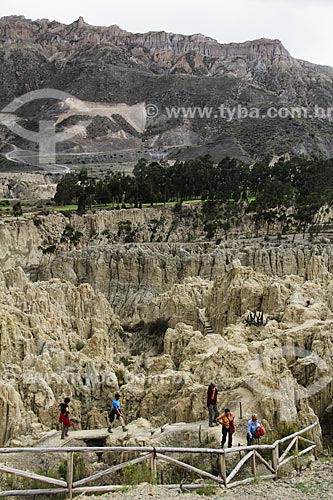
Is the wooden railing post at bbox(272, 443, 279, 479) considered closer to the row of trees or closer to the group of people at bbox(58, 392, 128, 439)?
the group of people at bbox(58, 392, 128, 439)

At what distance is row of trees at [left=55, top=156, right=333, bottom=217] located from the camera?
214ft

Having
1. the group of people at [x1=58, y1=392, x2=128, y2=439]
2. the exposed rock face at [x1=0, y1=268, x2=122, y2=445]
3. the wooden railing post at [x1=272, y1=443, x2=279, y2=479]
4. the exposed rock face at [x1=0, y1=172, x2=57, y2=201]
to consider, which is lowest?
the exposed rock face at [x1=0, y1=268, x2=122, y2=445]

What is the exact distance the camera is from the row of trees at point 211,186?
6531cm

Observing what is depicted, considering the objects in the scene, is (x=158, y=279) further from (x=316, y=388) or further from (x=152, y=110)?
(x=152, y=110)

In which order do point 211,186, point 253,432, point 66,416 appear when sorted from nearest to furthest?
point 253,432, point 66,416, point 211,186

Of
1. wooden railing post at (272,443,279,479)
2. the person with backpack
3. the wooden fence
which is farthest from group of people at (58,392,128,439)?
wooden railing post at (272,443,279,479)

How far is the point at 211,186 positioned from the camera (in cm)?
6925

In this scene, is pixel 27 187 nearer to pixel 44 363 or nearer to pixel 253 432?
pixel 44 363

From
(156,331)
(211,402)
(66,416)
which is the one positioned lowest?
(156,331)

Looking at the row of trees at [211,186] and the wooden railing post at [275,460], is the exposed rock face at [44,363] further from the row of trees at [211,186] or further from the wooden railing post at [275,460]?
the row of trees at [211,186]

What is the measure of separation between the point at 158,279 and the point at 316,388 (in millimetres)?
29430

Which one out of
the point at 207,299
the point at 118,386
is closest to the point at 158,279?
the point at 207,299

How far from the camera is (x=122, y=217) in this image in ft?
204

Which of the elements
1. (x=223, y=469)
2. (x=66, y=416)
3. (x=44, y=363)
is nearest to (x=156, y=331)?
(x=44, y=363)
